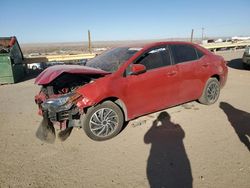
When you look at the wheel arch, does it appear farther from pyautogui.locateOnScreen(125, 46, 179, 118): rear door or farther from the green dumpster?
the green dumpster

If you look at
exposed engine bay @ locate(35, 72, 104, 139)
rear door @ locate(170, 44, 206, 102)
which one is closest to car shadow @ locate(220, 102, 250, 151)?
rear door @ locate(170, 44, 206, 102)

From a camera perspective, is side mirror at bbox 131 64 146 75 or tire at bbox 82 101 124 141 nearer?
tire at bbox 82 101 124 141

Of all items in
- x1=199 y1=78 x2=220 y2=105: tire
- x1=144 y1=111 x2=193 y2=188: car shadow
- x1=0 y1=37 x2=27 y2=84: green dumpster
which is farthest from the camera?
x1=0 y1=37 x2=27 y2=84: green dumpster

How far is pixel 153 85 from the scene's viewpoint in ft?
15.2

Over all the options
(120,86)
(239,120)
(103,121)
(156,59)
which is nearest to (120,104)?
(120,86)

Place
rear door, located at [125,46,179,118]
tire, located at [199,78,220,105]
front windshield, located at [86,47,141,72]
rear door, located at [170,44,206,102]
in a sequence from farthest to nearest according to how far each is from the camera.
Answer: tire, located at [199,78,220,105] < rear door, located at [170,44,206,102] < front windshield, located at [86,47,141,72] < rear door, located at [125,46,179,118]

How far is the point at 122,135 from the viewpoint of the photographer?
14.7 ft

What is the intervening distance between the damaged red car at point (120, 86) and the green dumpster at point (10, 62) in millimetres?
6553

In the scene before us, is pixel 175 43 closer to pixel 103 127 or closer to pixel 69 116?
pixel 103 127

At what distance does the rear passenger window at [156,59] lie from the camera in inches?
182

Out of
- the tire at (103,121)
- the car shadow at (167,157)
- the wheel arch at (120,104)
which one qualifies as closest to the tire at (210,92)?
the car shadow at (167,157)

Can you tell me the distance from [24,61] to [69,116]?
10.4 meters

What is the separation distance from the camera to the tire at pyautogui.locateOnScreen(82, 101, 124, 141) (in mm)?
4105

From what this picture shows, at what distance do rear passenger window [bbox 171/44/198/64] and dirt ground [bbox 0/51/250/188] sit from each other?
130 cm
